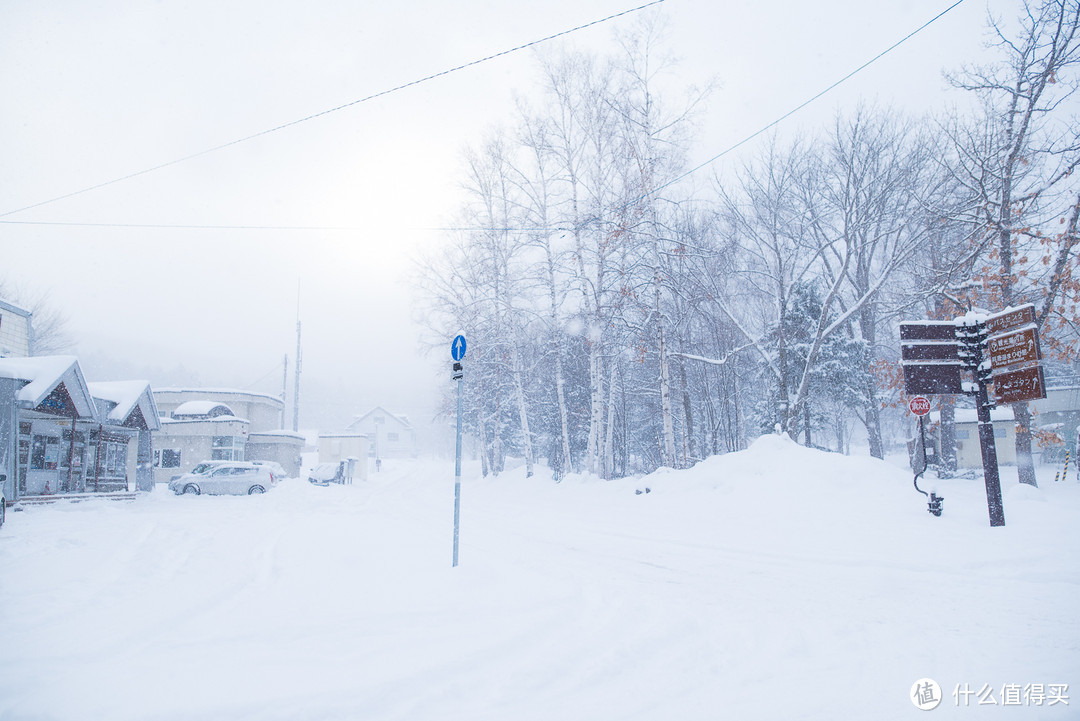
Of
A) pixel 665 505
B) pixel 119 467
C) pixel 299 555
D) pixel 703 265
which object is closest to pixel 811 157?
pixel 703 265

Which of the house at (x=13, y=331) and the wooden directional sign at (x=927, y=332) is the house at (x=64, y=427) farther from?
the wooden directional sign at (x=927, y=332)

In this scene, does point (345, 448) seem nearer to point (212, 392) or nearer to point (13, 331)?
point (212, 392)

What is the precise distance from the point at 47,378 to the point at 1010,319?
26398 mm

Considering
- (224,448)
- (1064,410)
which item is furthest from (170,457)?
(1064,410)

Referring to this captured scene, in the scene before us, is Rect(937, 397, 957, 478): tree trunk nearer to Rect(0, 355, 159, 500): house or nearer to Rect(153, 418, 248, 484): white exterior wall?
Rect(0, 355, 159, 500): house

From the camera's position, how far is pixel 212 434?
1419 inches

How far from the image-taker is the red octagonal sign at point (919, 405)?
1206 centimetres

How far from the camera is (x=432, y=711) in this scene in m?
3.58

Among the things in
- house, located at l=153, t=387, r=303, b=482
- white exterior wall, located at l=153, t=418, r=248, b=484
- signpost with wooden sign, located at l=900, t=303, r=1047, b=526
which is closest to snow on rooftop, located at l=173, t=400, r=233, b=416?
house, located at l=153, t=387, r=303, b=482

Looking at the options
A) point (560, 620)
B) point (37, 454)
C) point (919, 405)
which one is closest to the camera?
point (560, 620)

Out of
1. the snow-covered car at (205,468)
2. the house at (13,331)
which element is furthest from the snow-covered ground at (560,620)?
the house at (13,331)

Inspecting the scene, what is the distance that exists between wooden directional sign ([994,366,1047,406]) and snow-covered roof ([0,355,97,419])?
1011 inches

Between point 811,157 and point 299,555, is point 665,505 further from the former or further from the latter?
point 811,157

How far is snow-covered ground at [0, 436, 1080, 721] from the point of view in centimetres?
375
